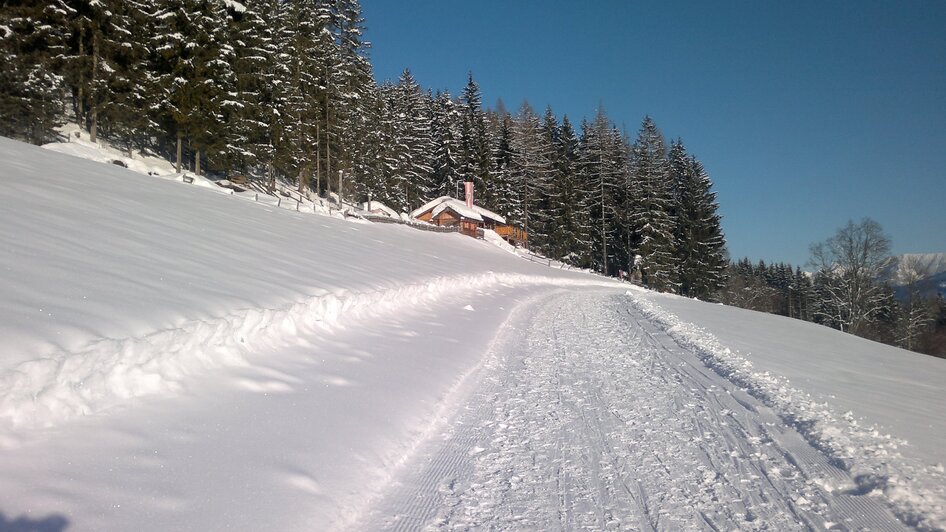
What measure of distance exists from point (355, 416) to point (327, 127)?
36.7 m

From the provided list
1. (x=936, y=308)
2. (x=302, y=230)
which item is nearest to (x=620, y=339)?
(x=302, y=230)

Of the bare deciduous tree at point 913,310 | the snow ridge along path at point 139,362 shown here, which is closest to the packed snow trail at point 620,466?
the snow ridge along path at point 139,362

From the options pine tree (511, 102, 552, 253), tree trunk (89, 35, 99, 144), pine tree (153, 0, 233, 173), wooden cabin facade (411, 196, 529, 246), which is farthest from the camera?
pine tree (511, 102, 552, 253)

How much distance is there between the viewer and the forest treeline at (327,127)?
24.3 meters

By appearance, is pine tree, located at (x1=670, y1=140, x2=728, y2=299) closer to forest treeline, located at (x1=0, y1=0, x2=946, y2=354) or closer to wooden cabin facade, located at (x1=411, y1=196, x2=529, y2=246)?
forest treeline, located at (x1=0, y1=0, x2=946, y2=354)

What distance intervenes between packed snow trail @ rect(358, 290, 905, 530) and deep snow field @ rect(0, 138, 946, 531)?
0.02m

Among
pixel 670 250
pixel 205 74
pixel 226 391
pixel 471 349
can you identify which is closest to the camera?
pixel 226 391

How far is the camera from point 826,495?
3.77 m

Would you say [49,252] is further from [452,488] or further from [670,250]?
[670,250]

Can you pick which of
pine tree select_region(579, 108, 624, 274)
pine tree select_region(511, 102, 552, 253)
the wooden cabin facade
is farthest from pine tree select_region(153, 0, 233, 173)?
pine tree select_region(579, 108, 624, 274)

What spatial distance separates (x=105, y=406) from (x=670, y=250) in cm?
5448

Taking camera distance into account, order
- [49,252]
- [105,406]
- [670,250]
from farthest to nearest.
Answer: [670,250], [49,252], [105,406]

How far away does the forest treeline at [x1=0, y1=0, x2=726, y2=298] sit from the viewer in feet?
79.9

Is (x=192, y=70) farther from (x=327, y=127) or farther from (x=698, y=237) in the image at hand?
(x=698, y=237)
